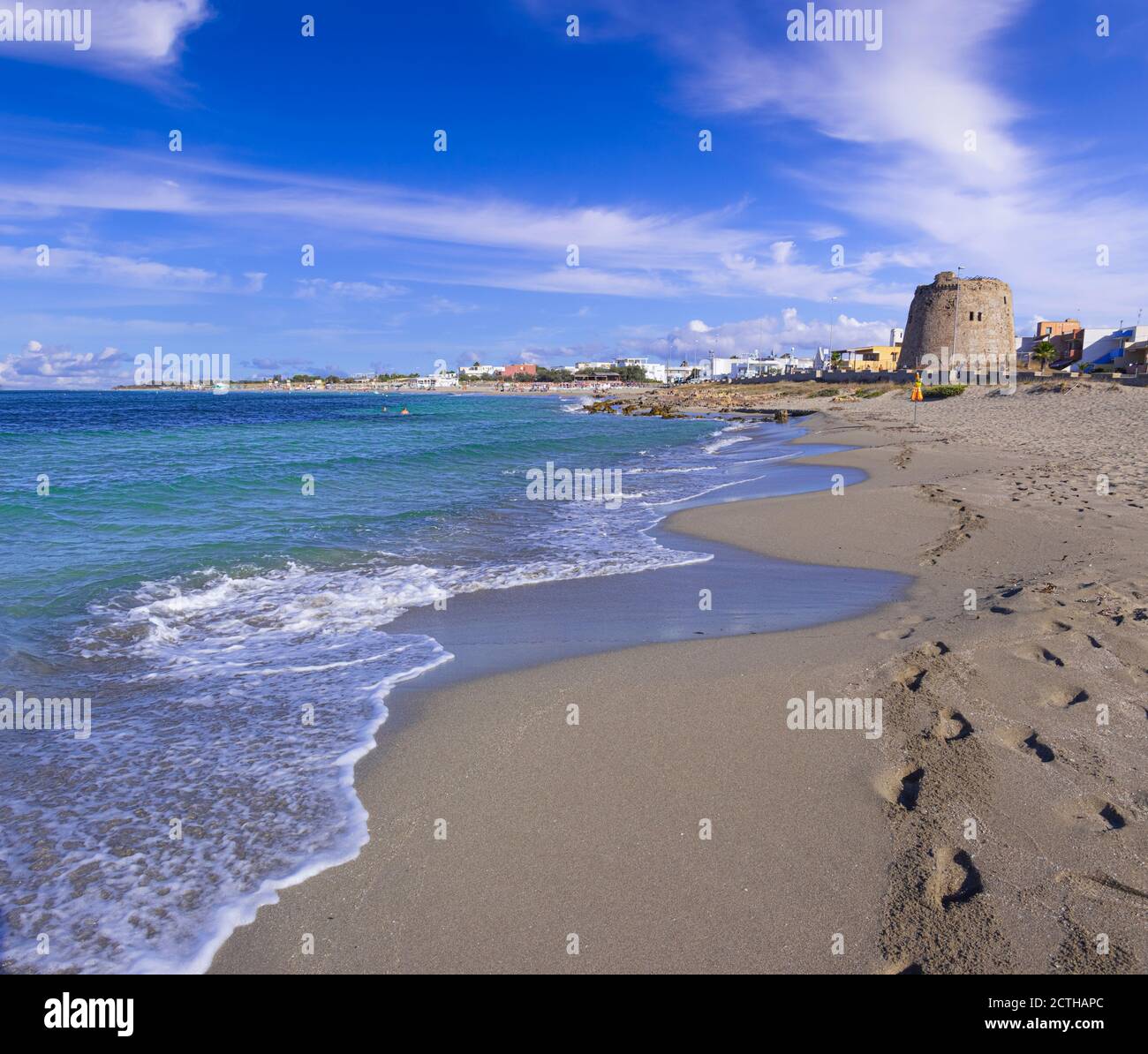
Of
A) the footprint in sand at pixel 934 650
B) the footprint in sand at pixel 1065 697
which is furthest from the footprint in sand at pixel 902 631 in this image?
the footprint in sand at pixel 1065 697

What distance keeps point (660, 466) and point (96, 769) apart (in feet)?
71.3

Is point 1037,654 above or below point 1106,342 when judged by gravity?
below

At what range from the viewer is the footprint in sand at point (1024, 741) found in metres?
4.55

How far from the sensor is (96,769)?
5.13m

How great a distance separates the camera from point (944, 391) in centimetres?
4553

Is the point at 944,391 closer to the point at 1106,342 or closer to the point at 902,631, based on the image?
the point at 1106,342

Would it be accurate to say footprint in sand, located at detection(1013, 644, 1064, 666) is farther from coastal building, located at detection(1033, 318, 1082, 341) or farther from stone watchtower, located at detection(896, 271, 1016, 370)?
coastal building, located at detection(1033, 318, 1082, 341)

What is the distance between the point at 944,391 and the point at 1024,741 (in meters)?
47.2

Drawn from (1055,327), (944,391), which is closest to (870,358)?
(1055,327)

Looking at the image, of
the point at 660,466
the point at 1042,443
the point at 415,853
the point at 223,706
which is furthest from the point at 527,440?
the point at 415,853

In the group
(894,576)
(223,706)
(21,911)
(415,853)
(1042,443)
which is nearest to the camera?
(21,911)

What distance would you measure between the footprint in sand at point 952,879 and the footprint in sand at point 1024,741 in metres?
1.30
